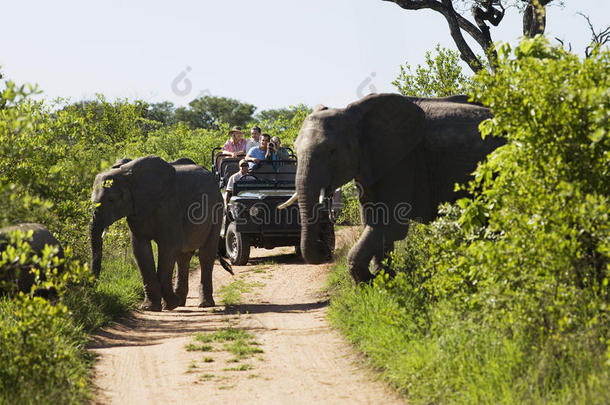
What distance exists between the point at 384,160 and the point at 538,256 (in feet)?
12.4

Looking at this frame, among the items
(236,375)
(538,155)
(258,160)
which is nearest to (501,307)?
(538,155)

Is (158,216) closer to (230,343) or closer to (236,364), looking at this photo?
(230,343)

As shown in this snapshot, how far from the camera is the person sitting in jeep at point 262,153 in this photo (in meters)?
16.3

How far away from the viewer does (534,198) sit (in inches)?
227

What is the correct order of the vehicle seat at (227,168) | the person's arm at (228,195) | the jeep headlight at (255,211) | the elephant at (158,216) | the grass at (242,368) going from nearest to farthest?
the grass at (242,368), the elephant at (158,216), the jeep headlight at (255,211), the person's arm at (228,195), the vehicle seat at (227,168)

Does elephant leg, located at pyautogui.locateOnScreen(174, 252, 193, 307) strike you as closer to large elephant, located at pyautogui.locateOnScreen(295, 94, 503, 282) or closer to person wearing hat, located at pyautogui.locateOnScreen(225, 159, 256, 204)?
large elephant, located at pyautogui.locateOnScreen(295, 94, 503, 282)

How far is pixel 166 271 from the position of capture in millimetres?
11367

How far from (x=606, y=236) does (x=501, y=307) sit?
3.20 ft

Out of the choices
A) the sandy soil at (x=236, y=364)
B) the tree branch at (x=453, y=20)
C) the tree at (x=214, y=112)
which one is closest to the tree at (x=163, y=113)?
the tree at (x=214, y=112)

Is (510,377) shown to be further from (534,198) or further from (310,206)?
(310,206)

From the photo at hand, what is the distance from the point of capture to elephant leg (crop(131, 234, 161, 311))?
439 inches

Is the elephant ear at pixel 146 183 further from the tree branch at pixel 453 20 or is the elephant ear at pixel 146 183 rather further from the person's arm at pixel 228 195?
the tree branch at pixel 453 20

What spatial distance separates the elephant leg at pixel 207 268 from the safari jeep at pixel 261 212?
2681 millimetres

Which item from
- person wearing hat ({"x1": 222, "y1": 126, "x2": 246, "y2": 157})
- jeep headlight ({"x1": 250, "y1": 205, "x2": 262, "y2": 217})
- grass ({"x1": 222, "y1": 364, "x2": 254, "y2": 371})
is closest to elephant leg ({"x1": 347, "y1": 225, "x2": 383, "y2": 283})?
grass ({"x1": 222, "y1": 364, "x2": 254, "y2": 371})
